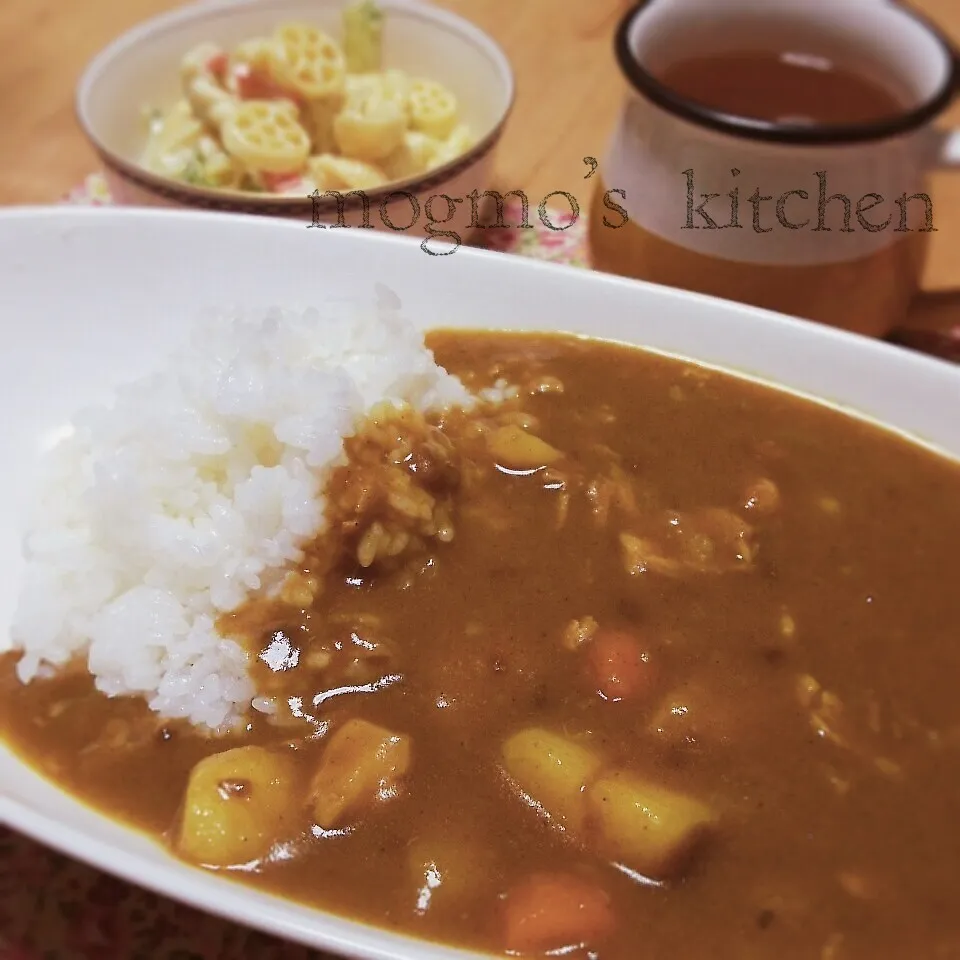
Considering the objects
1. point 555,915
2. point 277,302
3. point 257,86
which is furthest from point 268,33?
point 555,915

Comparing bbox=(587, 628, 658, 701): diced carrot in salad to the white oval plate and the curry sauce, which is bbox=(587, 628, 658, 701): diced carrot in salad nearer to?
the curry sauce

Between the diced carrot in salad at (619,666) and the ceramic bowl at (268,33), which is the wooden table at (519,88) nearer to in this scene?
the ceramic bowl at (268,33)

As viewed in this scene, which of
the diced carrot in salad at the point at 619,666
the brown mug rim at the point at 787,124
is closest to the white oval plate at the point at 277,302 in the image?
the brown mug rim at the point at 787,124

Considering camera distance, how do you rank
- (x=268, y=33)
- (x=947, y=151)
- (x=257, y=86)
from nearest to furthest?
(x=947, y=151) < (x=257, y=86) < (x=268, y=33)

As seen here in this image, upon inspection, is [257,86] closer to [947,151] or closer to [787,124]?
[787,124]

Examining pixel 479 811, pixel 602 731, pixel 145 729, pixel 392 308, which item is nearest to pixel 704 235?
pixel 392 308

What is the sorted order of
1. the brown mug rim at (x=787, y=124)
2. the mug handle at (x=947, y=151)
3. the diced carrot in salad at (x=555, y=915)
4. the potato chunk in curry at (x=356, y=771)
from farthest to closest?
the mug handle at (x=947, y=151) → the brown mug rim at (x=787, y=124) → the potato chunk in curry at (x=356, y=771) → the diced carrot in salad at (x=555, y=915)
